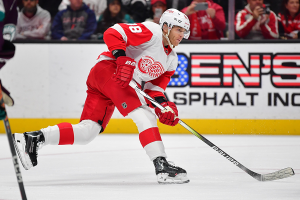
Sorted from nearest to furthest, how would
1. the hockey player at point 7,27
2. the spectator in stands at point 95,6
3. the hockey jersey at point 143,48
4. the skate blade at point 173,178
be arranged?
the hockey player at point 7,27 → the skate blade at point 173,178 → the hockey jersey at point 143,48 → the spectator in stands at point 95,6

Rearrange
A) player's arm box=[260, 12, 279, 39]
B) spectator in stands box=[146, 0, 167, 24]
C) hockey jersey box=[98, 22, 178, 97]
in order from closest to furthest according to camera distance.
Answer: hockey jersey box=[98, 22, 178, 97] → player's arm box=[260, 12, 279, 39] → spectator in stands box=[146, 0, 167, 24]

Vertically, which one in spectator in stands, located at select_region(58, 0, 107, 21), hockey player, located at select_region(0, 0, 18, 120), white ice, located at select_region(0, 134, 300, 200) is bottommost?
white ice, located at select_region(0, 134, 300, 200)

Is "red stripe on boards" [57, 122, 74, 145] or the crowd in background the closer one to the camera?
"red stripe on boards" [57, 122, 74, 145]

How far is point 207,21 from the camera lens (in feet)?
17.8

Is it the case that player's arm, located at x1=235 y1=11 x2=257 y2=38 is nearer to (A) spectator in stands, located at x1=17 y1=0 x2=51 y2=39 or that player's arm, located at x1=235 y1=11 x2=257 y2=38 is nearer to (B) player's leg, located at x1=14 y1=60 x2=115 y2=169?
(A) spectator in stands, located at x1=17 y1=0 x2=51 y2=39

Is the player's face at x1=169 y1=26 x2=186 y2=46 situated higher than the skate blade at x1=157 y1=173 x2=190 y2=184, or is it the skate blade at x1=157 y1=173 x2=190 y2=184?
the player's face at x1=169 y1=26 x2=186 y2=46

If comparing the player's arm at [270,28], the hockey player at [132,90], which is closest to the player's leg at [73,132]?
the hockey player at [132,90]

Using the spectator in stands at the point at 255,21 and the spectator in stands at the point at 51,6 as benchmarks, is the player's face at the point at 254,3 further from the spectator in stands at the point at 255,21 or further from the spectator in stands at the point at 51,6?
the spectator in stands at the point at 51,6

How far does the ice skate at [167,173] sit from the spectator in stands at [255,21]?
115 inches

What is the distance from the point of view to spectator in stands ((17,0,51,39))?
18.0ft

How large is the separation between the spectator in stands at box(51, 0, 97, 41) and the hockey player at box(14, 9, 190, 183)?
2.48 meters

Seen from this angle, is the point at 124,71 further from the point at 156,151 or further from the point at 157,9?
the point at 157,9

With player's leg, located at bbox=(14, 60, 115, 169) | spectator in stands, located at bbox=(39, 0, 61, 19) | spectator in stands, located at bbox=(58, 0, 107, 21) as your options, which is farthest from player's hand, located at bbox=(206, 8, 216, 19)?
player's leg, located at bbox=(14, 60, 115, 169)

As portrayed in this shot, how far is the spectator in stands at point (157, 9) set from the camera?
5.43m
